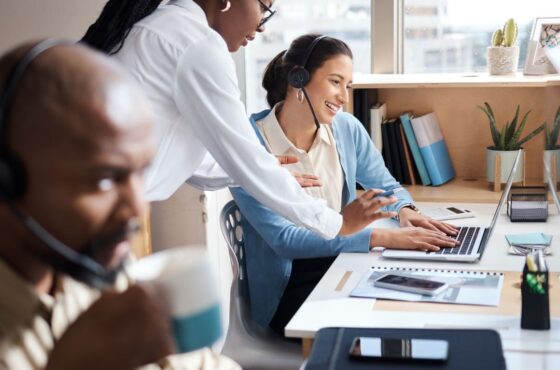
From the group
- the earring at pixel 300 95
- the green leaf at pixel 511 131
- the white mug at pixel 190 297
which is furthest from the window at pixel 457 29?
the white mug at pixel 190 297

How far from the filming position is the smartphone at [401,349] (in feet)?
4.49

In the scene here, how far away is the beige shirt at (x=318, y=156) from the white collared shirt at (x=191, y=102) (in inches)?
27.0

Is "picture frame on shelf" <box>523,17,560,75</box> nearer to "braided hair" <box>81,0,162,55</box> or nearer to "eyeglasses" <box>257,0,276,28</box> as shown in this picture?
"eyeglasses" <box>257,0,276,28</box>

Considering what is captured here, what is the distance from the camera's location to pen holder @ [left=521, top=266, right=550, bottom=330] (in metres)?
1.71

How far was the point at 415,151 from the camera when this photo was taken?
10.9 feet

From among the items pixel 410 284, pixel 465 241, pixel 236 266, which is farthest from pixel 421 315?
pixel 236 266

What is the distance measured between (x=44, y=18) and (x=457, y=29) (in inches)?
64.4

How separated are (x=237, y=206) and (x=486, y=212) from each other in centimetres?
85

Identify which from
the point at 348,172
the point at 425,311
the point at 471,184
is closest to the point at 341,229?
the point at 425,311

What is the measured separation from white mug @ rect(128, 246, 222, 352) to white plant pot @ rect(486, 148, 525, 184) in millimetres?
2474

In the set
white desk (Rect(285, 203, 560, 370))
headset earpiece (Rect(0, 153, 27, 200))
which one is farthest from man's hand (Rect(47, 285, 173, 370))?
white desk (Rect(285, 203, 560, 370))

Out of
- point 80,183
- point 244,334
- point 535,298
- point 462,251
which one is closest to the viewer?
point 80,183

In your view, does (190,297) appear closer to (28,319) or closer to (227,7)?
(28,319)

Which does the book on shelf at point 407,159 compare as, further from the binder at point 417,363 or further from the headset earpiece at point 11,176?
the headset earpiece at point 11,176
